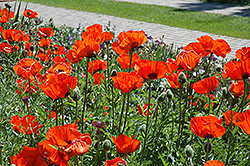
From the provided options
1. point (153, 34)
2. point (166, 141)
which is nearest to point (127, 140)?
point (166, 141)

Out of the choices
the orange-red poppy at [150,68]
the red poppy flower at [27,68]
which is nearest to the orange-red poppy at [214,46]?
the orange-red poppy at [150,68]

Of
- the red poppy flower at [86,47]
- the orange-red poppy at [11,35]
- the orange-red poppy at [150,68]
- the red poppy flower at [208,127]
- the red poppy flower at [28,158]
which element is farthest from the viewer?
the orange-red poppy at [11,35]

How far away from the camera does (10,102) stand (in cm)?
216

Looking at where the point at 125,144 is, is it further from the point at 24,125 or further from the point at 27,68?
the point at 27,68

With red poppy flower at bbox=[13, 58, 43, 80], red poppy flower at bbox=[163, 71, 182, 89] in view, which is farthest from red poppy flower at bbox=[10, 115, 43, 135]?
red poppy flower at bbox=[163, 71, 182, 89]

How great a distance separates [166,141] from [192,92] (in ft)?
1.53

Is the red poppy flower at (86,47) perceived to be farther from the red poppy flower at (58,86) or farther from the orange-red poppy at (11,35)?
the orange-red poppy at (11,35)

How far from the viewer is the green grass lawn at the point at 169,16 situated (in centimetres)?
864

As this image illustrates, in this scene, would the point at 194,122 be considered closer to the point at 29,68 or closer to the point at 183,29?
the point at 29,68

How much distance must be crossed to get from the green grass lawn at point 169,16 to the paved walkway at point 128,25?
47 centimetres

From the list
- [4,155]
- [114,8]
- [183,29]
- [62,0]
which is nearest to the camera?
[4,155]

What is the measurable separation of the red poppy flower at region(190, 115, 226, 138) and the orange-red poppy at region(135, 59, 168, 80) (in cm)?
33

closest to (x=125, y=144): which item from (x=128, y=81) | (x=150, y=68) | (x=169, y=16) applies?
(x=128, y=81)

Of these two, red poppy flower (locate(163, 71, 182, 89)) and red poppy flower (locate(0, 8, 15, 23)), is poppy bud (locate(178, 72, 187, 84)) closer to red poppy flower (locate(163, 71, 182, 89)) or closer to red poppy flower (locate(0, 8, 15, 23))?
red poppy flower (locate(163, 71, 182, 89))
